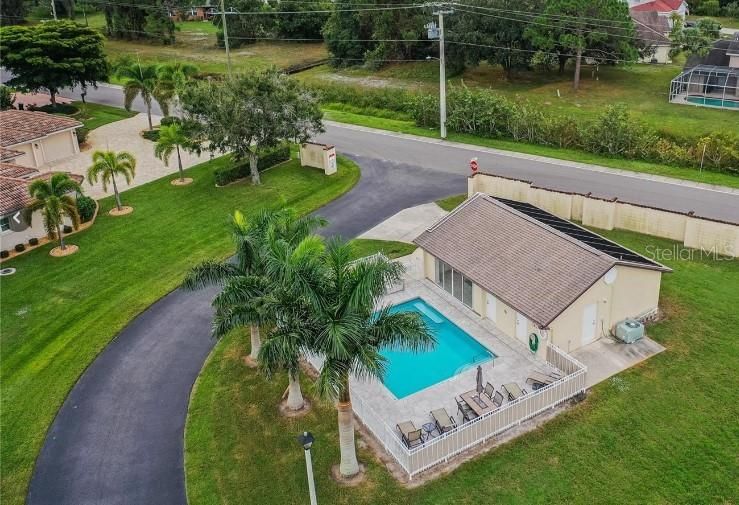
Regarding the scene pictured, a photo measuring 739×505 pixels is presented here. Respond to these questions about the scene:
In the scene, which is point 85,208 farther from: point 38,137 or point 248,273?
point 248,273

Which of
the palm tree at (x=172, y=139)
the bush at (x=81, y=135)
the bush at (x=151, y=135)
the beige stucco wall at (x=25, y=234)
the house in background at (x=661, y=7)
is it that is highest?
the house in background at (x=661, y=7)

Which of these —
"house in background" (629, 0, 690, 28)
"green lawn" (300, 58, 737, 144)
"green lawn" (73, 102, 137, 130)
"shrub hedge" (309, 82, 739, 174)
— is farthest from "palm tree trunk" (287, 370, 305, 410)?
"house in background" (629, 0, 690, 28)

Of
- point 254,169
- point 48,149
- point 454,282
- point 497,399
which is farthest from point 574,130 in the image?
point 48,149

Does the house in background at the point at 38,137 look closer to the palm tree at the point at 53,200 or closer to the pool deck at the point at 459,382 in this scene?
the palm tree at the point at 53,200

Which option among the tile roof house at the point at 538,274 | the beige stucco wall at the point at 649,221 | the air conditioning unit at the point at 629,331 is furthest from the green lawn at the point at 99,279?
the beige stucco wall at the point at 649,221

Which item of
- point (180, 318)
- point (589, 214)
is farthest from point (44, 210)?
point (589, 214)

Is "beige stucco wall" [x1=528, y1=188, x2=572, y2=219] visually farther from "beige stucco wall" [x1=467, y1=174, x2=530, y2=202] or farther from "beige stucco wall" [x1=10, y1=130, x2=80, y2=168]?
"beige stucco wall" [x1=10, y1=130, x2=80, y2=168]
